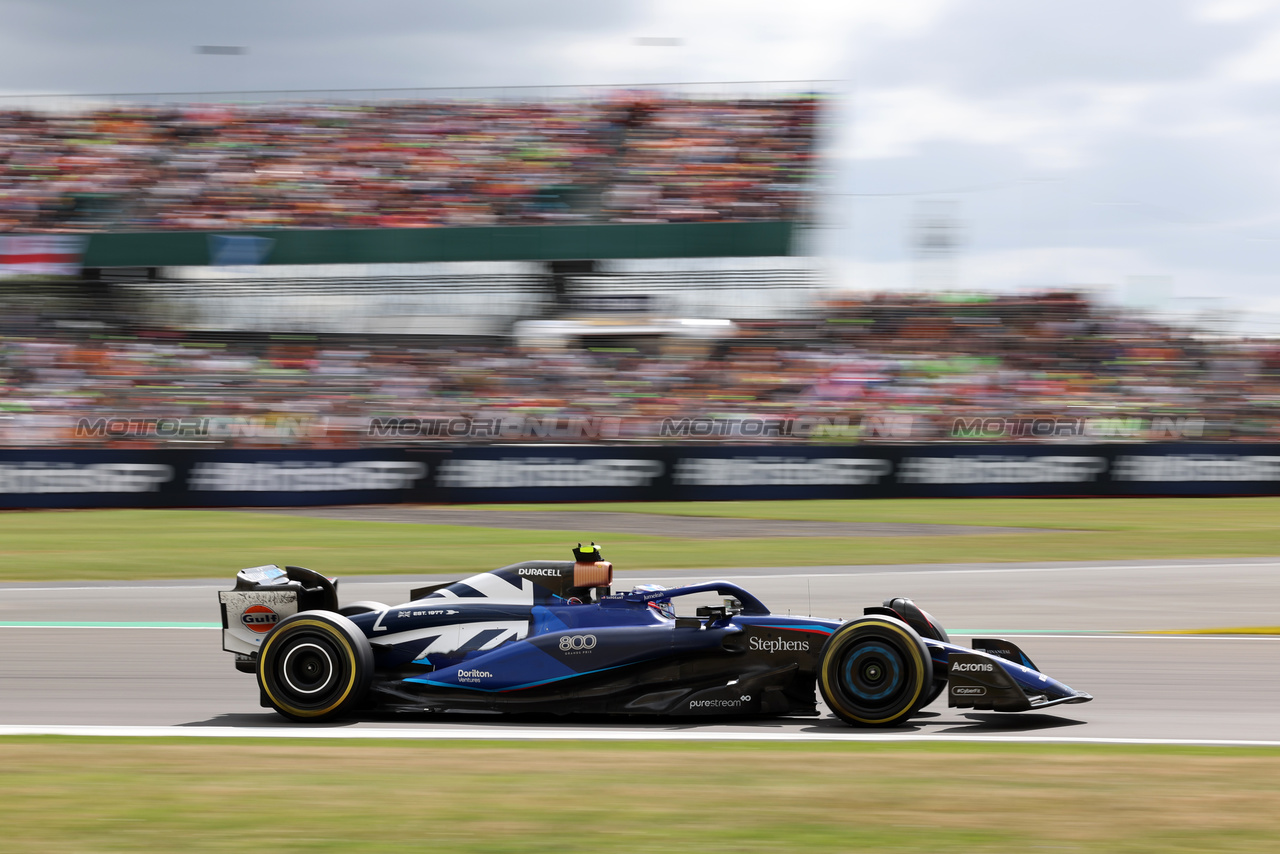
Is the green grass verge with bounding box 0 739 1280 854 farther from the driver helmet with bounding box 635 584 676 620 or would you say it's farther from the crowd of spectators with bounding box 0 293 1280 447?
the crowd of spectators with bounding box 0 293 1280 447

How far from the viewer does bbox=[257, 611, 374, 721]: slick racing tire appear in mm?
5855

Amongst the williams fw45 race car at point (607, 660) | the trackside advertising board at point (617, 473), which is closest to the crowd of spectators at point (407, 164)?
the trackside advertising board at point (617, 473)

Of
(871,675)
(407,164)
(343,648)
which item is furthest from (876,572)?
(407,164)

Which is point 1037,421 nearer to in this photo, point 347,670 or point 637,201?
point 637,201

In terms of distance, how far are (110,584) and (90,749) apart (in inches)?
286

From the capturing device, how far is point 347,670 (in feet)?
19.2

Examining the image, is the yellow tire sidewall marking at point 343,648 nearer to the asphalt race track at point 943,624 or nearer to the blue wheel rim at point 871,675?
the asphalt race track at point 943,624

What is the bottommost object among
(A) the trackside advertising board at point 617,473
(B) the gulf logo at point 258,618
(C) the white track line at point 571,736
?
(C) the white track line at point 571,736

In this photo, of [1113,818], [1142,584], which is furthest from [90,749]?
[1142,584]

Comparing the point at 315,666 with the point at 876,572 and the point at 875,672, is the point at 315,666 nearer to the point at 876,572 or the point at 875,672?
the point at 875,672

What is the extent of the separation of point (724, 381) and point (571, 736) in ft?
60.7

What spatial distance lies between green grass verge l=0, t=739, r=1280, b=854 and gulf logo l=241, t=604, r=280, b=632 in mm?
922

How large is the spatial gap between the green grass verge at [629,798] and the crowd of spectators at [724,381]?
1719cm

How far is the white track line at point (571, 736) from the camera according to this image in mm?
5547
